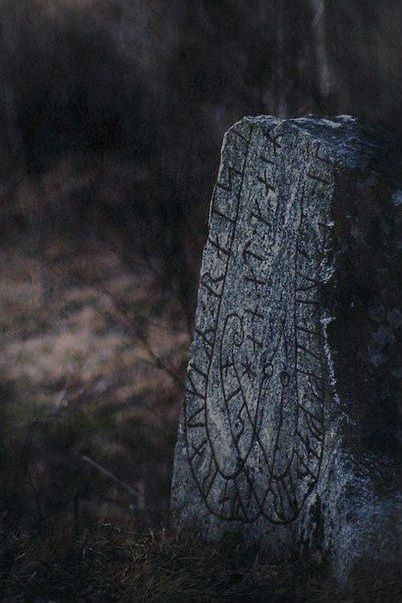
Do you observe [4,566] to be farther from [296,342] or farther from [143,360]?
[143,360]

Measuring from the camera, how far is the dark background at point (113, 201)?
190 inches

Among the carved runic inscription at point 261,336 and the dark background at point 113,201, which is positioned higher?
the dark background at point 113,201

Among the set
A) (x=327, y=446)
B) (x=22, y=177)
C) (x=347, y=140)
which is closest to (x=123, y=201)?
(x=22, y=177)

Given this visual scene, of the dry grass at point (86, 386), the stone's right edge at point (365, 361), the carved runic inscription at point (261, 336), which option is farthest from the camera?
the dry grass at point (86, 386)

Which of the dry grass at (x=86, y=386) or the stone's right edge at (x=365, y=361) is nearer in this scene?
the stone's right edge at (x=365, y=361)

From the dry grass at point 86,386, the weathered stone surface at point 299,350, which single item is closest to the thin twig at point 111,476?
the dry grass at point 86,386

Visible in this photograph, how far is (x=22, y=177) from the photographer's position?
4.95m

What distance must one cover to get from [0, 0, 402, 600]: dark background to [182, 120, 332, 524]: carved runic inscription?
114 centimetres

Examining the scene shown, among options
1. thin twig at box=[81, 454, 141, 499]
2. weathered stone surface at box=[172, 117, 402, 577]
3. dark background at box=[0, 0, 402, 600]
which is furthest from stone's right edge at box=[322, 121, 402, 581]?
thin twig at box=[81, 454, 141, 499]

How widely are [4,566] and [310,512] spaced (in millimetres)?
809

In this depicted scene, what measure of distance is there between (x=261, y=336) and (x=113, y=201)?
1.62 metres

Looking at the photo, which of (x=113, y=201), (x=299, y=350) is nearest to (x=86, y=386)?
(x=113, y=201)

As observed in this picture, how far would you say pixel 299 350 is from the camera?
3.33 metres

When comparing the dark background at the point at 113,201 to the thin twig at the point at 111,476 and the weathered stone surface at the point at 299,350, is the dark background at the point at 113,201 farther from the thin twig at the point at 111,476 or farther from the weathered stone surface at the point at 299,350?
the weathered stone surface at the point at 299,350
